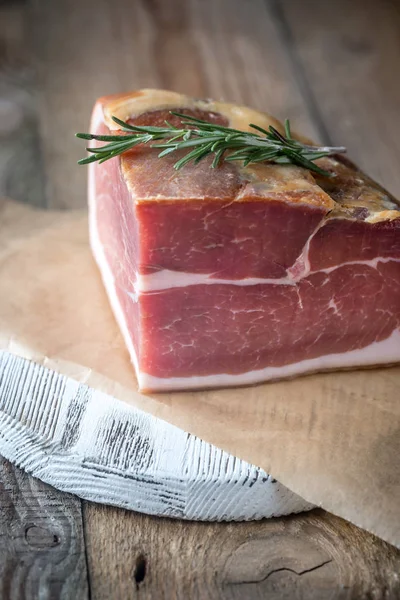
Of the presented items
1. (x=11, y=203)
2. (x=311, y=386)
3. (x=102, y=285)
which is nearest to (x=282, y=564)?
(x=311, y=386)

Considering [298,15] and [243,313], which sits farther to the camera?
[298,15]

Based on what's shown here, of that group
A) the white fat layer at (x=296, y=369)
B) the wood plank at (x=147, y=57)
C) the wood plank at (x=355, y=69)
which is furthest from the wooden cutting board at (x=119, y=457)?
the wood plank at (x=355, y=69)

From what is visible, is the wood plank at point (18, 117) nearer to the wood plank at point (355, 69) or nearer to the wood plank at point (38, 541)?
the wood plank at point (355, 69)

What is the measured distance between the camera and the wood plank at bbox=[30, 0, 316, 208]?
4297 mm

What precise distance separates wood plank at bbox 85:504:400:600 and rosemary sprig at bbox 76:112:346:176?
103cm

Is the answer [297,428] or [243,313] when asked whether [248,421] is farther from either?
[243,313]

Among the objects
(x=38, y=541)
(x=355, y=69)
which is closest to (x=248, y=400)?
(x=38, y=541)

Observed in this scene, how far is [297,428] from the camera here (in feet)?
8.45

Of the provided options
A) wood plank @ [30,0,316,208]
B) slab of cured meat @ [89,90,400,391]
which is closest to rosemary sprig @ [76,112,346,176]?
slab of cured meat @ [89,90,400,391]

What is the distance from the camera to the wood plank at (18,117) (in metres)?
3.74

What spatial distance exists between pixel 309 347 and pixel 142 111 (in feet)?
3.08

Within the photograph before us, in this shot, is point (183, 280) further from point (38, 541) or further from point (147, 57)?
point (147, 57)

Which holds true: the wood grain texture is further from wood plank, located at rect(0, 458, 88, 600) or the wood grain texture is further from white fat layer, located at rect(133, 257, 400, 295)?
white fat layer, located at rect(133, 257, 400, 295)

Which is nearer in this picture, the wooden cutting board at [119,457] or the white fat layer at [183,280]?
the wooden cutting board at [119,457]
